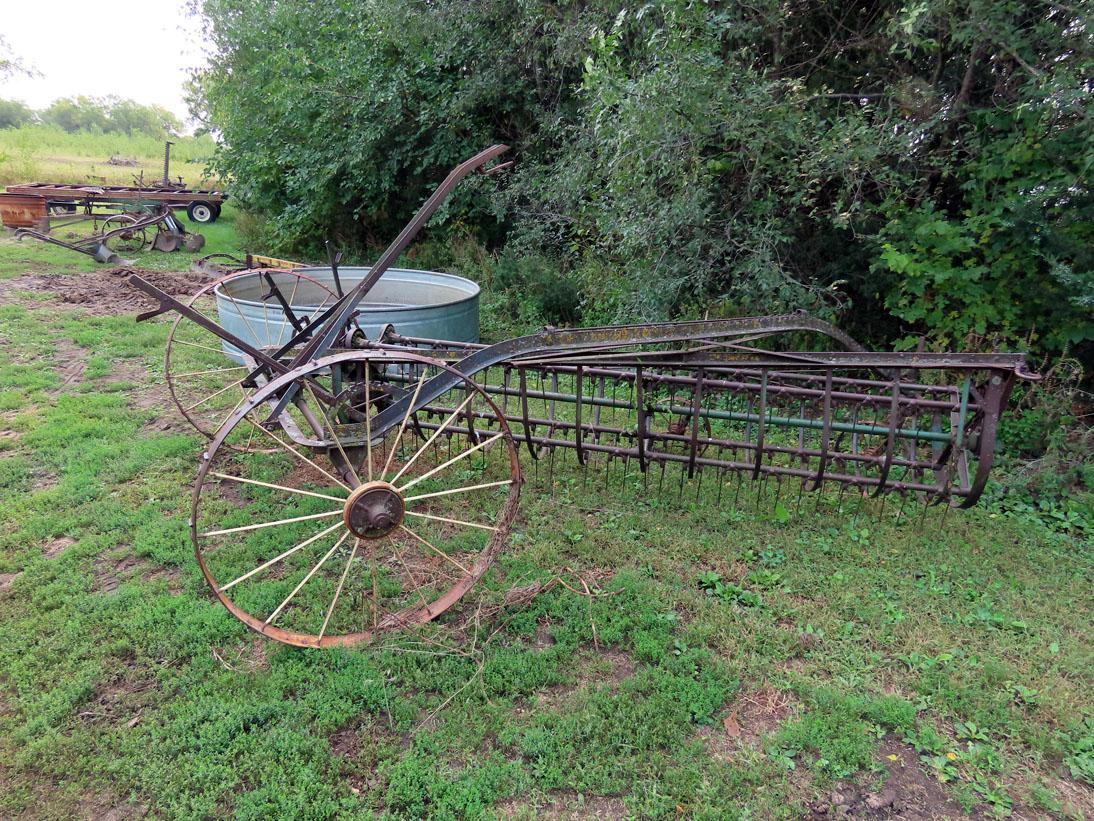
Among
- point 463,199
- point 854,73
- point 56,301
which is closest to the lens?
point 854,73

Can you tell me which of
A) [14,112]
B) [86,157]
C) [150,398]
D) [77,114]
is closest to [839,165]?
[150,398]

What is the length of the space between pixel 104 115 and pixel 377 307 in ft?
176

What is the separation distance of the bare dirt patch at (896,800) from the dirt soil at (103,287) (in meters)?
8.71

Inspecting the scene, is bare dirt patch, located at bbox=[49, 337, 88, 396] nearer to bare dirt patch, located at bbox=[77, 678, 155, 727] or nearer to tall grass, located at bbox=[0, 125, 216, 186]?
bare dirt patch, located at bbox=[77, 678, 155, 727]

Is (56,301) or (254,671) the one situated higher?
(56,301)

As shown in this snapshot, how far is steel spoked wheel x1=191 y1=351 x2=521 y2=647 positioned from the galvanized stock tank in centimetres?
108

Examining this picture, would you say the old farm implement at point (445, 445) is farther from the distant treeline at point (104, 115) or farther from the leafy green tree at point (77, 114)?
the leafy green tree at point (77, 114)

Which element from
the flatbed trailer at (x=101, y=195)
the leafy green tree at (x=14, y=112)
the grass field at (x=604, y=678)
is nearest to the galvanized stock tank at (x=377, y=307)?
the grass field at (x=604, y=678)

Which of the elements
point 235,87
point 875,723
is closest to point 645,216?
point 875,723

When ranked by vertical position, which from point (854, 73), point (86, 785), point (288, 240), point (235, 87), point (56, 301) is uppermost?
point (235, 87)

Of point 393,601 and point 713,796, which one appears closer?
point 713,796

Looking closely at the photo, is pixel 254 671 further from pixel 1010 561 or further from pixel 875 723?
pixel 1010 561

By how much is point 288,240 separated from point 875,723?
10.7 m

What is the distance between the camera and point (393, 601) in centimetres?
296
